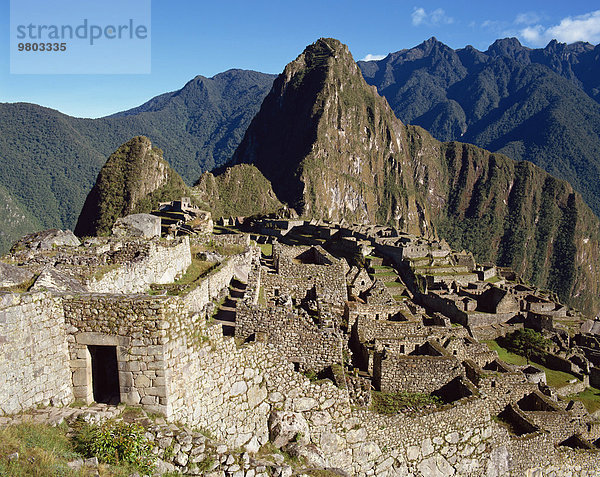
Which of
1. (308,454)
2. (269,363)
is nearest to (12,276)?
(269,363)

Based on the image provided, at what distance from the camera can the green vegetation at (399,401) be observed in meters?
10.4

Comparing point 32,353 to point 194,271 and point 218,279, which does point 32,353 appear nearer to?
point 218,279

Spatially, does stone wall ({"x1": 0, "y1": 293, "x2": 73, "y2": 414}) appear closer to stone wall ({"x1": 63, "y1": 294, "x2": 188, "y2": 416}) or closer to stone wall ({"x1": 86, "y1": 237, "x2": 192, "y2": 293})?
stone wall ({"x1": 63, "y1": 294, "x2": 188, "y2": 416})

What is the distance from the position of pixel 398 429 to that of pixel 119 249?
836 cm

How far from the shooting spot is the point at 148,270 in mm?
10852

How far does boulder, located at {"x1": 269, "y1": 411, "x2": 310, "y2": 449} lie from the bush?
282 cm

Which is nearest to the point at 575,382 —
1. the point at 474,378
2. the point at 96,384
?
the point at 474,378

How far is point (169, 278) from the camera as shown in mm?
12070

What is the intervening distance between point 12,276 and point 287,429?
5.21 m

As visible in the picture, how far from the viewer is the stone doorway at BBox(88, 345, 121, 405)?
6441mm

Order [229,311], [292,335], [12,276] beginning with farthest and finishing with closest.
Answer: [229,311], [292,335], [12,276]

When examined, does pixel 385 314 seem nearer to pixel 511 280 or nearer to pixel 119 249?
pixel 119 249

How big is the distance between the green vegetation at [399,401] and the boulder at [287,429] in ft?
8.65

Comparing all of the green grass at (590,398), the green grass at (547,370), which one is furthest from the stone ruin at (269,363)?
the green grass at (547,370)
